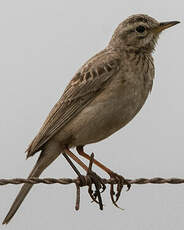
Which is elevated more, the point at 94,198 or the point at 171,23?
the point at 171,23

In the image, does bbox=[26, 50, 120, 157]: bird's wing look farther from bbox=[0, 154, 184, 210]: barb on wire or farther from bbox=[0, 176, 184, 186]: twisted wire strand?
bbox=[0, 176, 184, 186]: twisted wire strand

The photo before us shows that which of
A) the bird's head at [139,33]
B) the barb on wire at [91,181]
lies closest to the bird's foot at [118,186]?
the barb on wire at [91,181]

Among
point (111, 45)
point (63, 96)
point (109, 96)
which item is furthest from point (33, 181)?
point (111, 45)

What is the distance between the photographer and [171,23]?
876cm

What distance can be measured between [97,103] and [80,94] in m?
0.48

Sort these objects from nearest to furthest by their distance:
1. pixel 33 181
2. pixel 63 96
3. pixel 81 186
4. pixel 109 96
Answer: pixel 33 181, pixel 81 186, pixel 109 96, pixel 63 96

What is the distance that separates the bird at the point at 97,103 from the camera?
306 inches

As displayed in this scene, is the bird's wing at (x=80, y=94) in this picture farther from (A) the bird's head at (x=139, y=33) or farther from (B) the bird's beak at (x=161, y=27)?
(B) the bird's beak at (x=161, y=27)

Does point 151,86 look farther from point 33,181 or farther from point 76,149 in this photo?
point 33,181

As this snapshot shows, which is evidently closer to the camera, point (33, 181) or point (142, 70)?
point (33, 181)

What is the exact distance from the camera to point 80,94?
27.1 ft

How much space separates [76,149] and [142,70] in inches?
70.4

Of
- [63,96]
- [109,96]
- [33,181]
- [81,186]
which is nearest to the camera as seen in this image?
[33,181]

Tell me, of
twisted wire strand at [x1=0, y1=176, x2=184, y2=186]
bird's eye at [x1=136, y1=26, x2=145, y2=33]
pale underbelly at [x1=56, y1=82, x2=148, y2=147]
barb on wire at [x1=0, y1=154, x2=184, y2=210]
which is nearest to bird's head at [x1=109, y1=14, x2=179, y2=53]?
bird's eye at [x1=136, y1=26, x2=145, y2=33]
